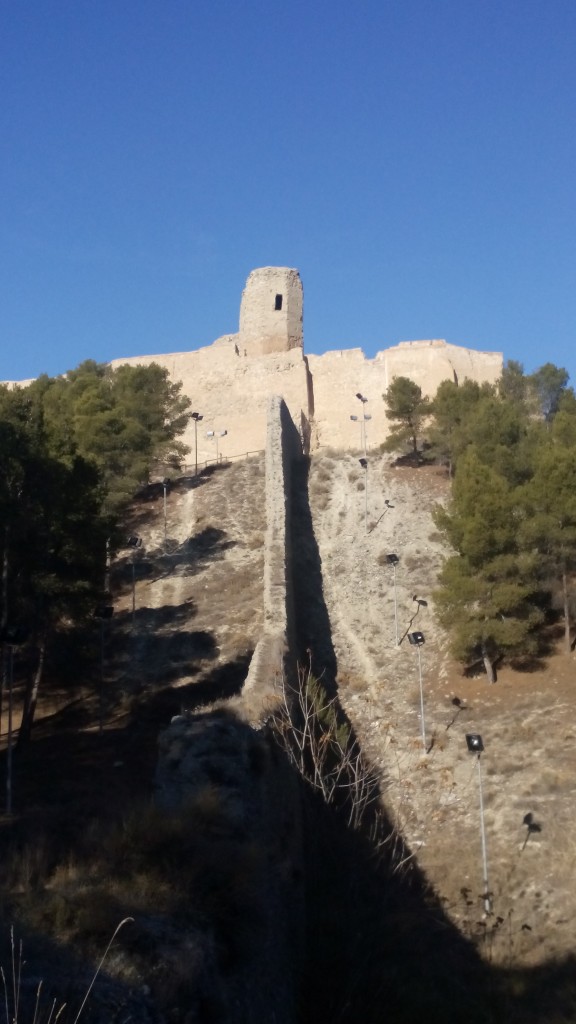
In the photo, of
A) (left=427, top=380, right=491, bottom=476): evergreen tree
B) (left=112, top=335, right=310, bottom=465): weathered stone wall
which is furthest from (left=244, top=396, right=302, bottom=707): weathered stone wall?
(left=427, top=380, right=491, bottom=476): evergreen tree

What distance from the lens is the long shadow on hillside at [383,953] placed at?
24.6ft

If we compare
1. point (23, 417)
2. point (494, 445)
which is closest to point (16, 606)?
point (23, 417)

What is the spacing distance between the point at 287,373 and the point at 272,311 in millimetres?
3137

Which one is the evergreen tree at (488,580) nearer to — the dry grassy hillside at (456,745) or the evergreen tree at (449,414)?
the dry grassy hillside at (456,745)

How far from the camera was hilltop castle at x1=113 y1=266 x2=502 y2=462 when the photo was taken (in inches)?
1432

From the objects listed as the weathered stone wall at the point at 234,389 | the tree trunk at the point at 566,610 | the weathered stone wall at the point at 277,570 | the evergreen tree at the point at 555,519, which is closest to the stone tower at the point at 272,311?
the weathered stone wall at the point at 234,389

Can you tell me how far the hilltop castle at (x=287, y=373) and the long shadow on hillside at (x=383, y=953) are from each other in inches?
970

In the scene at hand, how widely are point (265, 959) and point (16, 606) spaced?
8794 mm

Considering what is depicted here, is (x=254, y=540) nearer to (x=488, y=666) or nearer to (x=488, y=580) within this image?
(x=488, y=580)

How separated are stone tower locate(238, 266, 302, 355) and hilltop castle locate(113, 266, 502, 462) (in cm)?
4

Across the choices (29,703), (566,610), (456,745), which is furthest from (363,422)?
(29,703)

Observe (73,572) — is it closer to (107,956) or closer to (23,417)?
(23,417)

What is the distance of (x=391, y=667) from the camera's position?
18.8 meters

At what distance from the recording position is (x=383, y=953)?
8.34 meters
